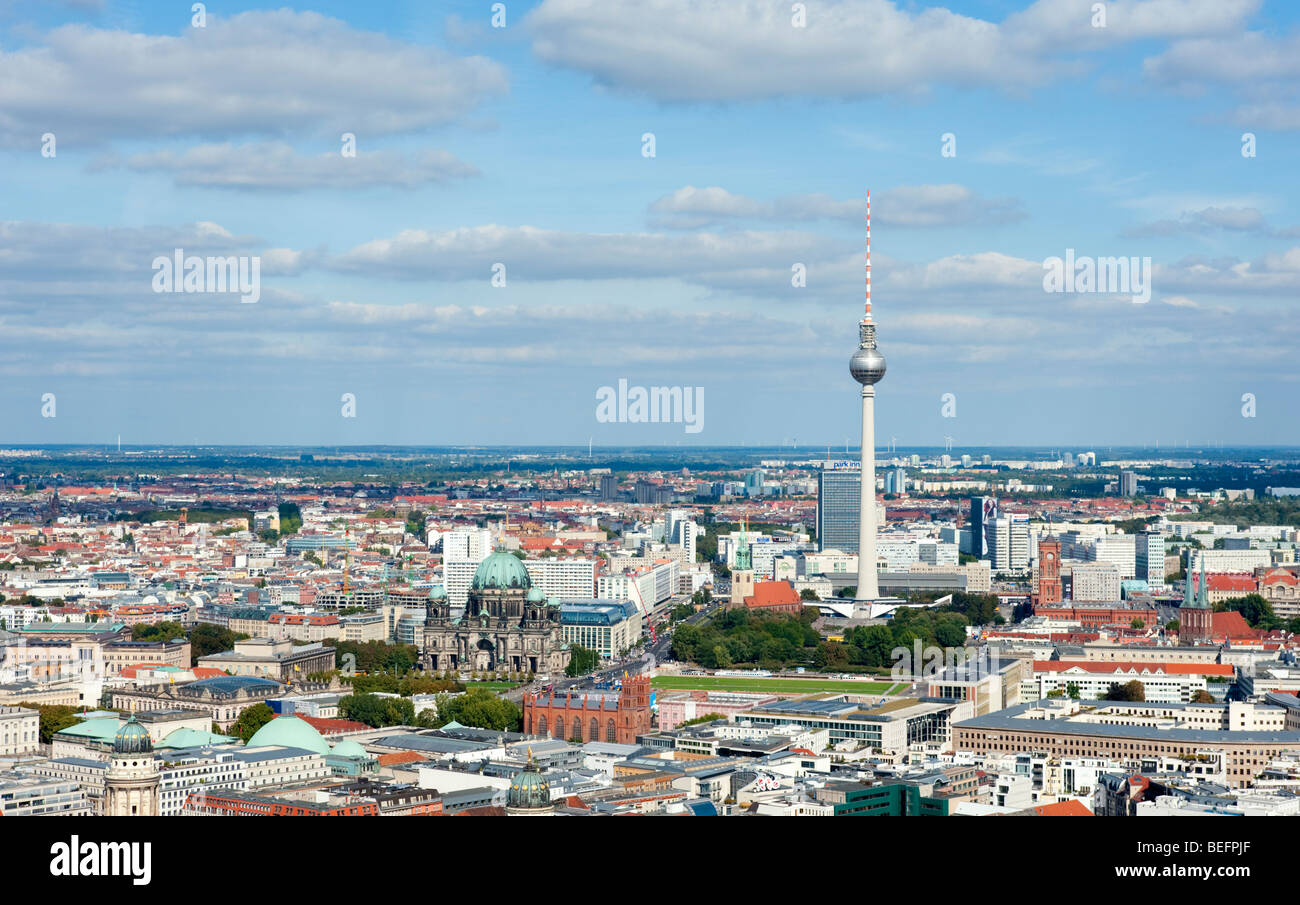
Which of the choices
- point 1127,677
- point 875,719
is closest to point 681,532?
point 1127,677

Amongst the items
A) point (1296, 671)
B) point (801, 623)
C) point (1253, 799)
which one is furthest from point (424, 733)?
point (801, 623)

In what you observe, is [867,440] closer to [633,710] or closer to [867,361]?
[867,361]

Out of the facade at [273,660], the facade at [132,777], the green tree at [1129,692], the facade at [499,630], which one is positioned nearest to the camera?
the facade at [132,777]

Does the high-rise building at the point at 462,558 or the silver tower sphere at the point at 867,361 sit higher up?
the silver tower sphere at the point at 867,361

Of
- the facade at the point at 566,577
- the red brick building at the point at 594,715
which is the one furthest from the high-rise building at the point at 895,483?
the red brick building at the point at 594,715

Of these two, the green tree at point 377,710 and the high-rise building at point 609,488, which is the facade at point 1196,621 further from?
the high-rise building at point 609,488
